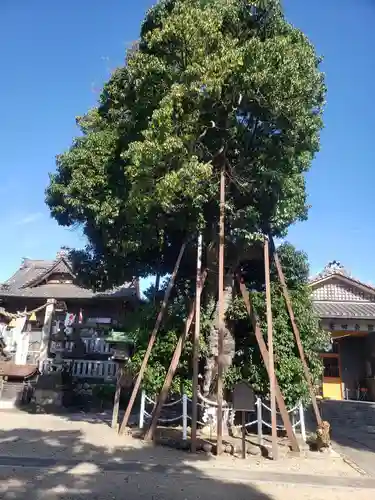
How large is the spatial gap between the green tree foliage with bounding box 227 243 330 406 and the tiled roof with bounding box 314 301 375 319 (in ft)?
23.3

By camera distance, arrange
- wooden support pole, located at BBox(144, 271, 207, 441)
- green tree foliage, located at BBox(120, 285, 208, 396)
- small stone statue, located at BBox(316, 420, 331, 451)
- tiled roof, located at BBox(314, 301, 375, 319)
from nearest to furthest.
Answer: small stone statue, located at BBox(316, 420, 331, 451), wooden support pole, located at BBox(144, 271, 207, 441), green tree foliage, located at BBox(120, 285, 208, 396), tiled roof, located at BBox(314, 301, 375, 319)

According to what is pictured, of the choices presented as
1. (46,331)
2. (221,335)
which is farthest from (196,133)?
(46,331)

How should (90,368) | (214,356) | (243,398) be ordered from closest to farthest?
(243,398) → (214,356) → (90,368)

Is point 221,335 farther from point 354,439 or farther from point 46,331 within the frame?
point 46,331

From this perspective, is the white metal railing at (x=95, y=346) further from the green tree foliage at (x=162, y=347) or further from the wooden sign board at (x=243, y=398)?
the wooden sign board at (x=243, y=398)

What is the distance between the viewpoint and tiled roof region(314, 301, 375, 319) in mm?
20625

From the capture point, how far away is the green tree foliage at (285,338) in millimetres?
11453

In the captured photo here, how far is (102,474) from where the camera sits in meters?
7.34

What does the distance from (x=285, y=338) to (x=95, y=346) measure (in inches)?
514

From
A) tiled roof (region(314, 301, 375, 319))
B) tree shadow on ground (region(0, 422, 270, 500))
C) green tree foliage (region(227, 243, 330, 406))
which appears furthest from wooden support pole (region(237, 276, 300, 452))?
tiled roof (region(314, 301, 375, 319))

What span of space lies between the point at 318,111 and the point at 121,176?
6524 millimetres

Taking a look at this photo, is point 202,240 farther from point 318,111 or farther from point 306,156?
point 318,111

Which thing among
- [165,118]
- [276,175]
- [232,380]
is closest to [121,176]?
[165,118]

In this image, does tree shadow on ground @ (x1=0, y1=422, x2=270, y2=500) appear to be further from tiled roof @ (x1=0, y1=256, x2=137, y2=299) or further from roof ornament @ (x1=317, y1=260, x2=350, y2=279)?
roof ornament @ (x1=317, y1=260, x2=350, y2=279)
